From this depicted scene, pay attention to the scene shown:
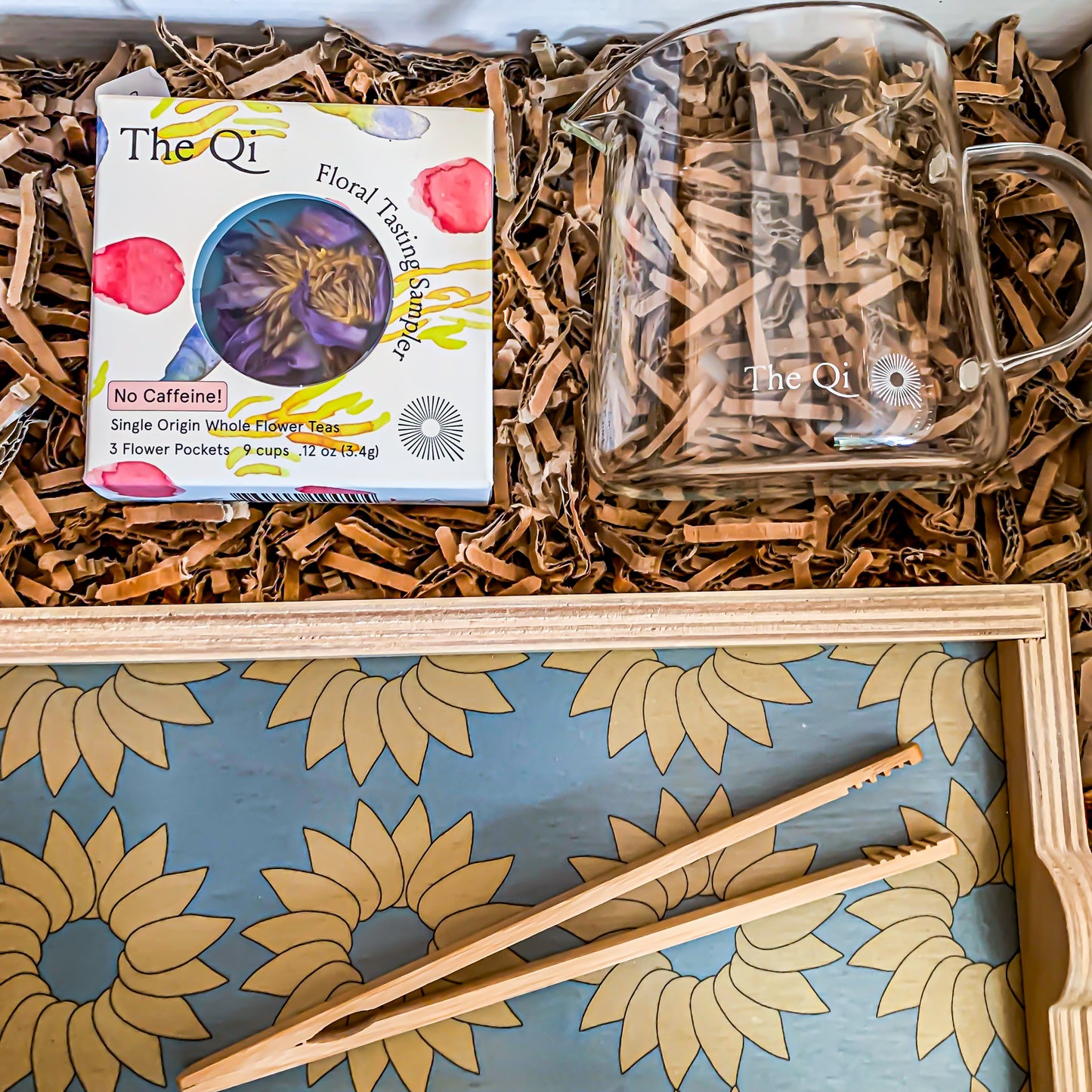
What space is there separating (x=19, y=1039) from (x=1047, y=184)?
88 cm

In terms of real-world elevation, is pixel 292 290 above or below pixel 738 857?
above

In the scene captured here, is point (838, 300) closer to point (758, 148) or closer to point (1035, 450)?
point (758, 148)

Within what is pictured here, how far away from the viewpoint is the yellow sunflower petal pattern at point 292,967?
641mm

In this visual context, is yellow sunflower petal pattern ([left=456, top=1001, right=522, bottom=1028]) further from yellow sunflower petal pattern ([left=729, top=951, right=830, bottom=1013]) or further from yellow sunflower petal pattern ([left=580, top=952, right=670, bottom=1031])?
yellow sunflower petal pattern ([left=729, top=951, right=830, bottom=1013])

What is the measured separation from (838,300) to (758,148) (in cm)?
9

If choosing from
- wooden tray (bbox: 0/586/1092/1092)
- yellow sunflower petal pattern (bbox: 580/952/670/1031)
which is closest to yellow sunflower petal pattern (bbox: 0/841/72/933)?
wooden tray (bbox: 0/586/1092/1092)

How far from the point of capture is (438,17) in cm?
68

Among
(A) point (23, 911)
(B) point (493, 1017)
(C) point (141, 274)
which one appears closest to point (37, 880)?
(A) point (23, 911)

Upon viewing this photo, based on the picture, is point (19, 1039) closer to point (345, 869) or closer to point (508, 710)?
point (345, 869)

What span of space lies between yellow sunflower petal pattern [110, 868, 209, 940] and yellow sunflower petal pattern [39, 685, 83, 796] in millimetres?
93

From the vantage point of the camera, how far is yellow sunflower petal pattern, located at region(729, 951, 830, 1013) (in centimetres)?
65

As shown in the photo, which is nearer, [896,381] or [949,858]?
[896,381]

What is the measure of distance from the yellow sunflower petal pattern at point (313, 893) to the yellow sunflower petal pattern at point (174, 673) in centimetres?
14

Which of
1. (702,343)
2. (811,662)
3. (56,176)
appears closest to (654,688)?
(811,662)
